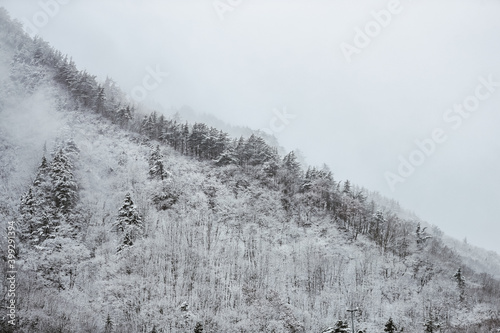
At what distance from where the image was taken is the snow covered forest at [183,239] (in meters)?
57.9

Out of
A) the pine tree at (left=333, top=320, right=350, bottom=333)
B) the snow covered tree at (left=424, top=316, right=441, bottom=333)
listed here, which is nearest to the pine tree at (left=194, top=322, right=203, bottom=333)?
the pine tree at (left=333, top=320, right=350, bottom=333)

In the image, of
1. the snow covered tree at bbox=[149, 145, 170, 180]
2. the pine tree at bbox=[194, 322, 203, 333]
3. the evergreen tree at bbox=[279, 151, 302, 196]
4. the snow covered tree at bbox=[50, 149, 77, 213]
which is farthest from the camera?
the evergreen tree at bbox=[279, 151, 302, 196]

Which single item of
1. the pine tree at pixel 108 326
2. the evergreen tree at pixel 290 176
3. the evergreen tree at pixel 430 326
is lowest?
the pine tree at pixel 108 326

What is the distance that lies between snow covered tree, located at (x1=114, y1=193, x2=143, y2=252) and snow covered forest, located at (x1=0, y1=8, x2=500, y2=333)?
23cm

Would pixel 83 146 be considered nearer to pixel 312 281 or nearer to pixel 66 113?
pixel 66 113

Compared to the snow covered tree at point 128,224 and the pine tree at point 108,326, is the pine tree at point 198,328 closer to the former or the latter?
the pine tree at point 108,326

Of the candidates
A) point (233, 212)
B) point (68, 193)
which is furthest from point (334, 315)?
point (68, 193)

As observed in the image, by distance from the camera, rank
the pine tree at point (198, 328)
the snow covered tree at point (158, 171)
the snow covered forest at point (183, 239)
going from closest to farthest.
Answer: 1. the pine tree at point (198, 328)
2. the snow covered forest at point (183, 239)
3. the snow covered tree at point (158, 171)

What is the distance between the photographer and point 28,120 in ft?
295

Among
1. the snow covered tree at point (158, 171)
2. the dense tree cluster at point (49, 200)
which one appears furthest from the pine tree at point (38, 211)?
the snow covered tree at point (158, 171)

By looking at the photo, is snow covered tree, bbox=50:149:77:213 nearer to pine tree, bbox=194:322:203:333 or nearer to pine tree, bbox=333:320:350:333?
pine tree, bbox=194:322:203:333

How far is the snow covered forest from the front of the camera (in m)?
57.9

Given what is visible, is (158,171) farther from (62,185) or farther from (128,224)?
(62,185)

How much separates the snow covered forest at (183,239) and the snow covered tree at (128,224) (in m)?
0.23
